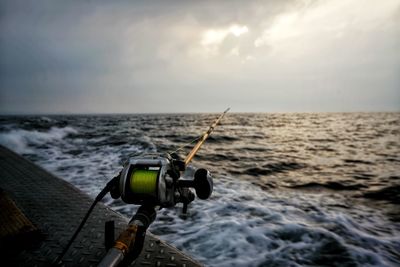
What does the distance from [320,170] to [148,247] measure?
912cm

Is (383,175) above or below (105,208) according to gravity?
below

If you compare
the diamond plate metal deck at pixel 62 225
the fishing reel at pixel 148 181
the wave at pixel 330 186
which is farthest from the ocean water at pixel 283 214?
the diamond plate metal deck at pixel 62 225

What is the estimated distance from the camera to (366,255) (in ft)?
12.9

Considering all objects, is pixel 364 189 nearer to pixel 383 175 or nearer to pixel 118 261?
pixel 383 175

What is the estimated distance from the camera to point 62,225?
3.55 meters

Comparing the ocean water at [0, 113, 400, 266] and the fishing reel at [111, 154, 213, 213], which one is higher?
the fishing reel at [111, 154, 213, 213]

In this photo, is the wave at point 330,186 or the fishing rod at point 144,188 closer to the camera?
the fishing rod at point 144,188

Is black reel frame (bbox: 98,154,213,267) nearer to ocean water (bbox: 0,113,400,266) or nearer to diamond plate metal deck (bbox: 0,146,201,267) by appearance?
ocean water (bbox: 0,113,400,266)

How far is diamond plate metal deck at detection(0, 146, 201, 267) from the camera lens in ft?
8.90

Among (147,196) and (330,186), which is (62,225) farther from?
(330,186)

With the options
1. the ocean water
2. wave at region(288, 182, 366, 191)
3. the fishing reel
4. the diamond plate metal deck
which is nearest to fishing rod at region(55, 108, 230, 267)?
the fishing reel

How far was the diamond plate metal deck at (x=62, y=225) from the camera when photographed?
8.90 feet

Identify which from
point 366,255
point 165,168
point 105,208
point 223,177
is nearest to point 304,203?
point 366,255

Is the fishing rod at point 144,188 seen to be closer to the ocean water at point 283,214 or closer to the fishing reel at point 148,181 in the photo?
the fishing reel at point 148,181
